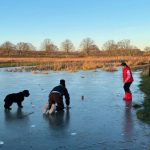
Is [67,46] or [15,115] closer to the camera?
[15,115]

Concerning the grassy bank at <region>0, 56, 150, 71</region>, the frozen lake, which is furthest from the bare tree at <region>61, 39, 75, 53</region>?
the frozen lake

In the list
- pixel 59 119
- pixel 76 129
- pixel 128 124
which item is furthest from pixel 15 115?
pixel 128 124

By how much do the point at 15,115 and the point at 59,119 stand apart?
1.91 m

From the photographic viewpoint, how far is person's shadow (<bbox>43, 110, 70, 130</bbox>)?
38.1ft

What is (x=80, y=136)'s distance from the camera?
33.6ft

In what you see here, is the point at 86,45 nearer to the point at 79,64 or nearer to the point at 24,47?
the point at 24,47

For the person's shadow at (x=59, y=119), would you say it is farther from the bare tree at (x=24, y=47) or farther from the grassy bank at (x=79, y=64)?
the bare tree at (x=24, y=47)

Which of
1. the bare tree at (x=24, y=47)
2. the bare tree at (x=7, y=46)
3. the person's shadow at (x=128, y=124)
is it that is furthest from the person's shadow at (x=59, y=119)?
the bare tree at (x=24, y=47)

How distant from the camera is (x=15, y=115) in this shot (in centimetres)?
1388

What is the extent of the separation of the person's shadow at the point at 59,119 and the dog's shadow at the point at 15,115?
2.74ft

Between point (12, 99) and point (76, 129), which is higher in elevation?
point (12, 99)

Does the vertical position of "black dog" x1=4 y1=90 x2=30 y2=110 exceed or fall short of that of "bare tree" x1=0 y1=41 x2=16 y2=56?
it falls short

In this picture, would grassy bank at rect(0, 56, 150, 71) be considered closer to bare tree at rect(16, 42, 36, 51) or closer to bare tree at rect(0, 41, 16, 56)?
bare tree at rect(0, 41, 16, 56)

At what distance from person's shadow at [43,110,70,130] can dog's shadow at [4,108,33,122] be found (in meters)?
0.84
